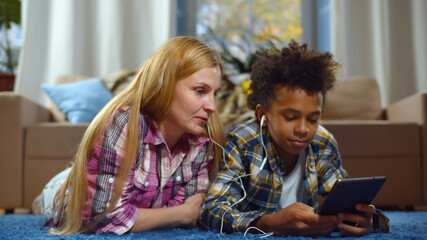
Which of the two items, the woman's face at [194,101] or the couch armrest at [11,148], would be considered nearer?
the woman's face at [194,101]

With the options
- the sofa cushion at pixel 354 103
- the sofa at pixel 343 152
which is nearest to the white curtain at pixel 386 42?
the sofa cushion at pixel 354 103

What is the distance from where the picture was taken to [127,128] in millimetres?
1138

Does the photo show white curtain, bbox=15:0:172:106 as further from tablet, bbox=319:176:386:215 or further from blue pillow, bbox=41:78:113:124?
tablet, bbox=319:176:386:215

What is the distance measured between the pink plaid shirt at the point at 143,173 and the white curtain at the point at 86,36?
176 cm

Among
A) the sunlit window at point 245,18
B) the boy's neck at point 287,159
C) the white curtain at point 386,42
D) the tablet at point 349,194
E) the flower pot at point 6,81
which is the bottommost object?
the tablet at point 349,194

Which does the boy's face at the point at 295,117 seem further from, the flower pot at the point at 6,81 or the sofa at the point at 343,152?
the flower pot at the point at 6,81

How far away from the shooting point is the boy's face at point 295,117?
111 centimetres

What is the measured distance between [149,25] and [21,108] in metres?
1.27

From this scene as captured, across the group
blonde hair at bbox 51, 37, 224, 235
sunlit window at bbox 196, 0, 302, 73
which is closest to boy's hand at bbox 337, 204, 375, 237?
blonde hair at bbox 51, 37, 224, 235

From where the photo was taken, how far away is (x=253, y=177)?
1185 mm

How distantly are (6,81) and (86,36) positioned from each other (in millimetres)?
613

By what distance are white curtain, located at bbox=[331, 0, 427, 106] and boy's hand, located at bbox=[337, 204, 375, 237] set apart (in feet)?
6.47

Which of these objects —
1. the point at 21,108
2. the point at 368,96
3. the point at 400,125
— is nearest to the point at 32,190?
the point at 21,108

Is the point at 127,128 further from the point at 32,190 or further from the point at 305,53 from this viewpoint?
the point at 32,190
